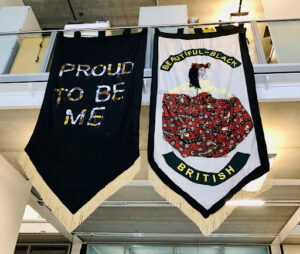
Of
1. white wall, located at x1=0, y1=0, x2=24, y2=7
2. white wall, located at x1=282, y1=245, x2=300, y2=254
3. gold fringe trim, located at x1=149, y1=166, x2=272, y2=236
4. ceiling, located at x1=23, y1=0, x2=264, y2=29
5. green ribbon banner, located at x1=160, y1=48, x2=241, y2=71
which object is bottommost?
gold fringe trim, located at x1=149, y1=166, x2=272, y2=236

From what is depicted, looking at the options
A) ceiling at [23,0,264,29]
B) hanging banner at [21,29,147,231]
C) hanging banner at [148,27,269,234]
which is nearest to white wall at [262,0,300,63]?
hanging banner at [148,27,269,234]

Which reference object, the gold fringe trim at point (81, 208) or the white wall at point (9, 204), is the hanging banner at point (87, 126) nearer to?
the gold fringe trim at point (81, 208)

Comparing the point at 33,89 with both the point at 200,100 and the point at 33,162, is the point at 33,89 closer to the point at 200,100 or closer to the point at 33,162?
the point at 33,162

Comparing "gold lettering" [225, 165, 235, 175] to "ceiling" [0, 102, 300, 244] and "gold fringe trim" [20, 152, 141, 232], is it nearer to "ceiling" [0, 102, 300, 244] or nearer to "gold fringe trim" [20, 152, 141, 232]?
"gold fringe trim" [20, 152, 141, 232]

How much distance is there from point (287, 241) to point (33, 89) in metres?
6.72

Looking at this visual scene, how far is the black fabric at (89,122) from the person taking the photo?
2680 millimetres

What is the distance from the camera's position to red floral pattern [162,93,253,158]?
282cm

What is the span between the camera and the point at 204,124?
3010 mm

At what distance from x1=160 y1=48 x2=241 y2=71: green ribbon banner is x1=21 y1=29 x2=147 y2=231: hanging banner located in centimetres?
29

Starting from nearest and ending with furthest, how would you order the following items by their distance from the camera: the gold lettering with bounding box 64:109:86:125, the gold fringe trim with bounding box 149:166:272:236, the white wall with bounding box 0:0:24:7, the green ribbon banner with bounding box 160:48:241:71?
the gold fringe trim with bounding box 149:166:272:236
the gold lettering with bounding box 64:109:86:125
the green ribbon banner with bounding box 160:48:241:71
the white wall with bounding box 0:0:24:7

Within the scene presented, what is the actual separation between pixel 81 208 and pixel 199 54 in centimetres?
216

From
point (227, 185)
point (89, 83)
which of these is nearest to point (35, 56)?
point (89, 83)

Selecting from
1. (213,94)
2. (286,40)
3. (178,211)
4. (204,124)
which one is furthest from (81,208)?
(178,211)

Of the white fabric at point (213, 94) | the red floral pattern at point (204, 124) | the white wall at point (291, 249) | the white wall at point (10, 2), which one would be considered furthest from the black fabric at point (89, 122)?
the white wall at point (291, 249)
